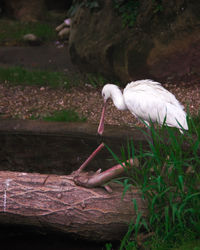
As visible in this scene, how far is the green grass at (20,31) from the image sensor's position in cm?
829

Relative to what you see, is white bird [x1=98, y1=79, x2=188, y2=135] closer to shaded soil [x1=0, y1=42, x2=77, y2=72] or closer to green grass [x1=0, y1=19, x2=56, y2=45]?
shaded soil [x1=0, y1=42, x2=77, y2=72]

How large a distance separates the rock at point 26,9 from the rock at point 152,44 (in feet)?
14.4

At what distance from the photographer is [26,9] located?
9.77 m

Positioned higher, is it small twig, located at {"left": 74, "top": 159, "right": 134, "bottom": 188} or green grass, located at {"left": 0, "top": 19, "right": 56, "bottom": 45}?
small twig, located at {"left": 74, "top": 159, "right": 134, "bottom": 188}


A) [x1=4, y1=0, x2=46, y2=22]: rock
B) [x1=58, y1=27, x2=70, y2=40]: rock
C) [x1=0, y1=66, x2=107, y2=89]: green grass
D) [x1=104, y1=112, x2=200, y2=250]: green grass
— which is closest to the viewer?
[x1=104, y1=112, x2=200, y2=250]: green grass

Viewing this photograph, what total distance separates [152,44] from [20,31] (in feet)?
13.9

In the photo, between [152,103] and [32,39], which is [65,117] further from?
[32,39]

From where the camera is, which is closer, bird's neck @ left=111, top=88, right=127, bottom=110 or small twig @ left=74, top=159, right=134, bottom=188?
small twig @ left=74, top=159, right=134, bottom=188

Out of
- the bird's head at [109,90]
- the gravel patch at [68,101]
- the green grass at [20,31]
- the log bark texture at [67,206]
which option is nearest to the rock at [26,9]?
the green grass at [20,31]

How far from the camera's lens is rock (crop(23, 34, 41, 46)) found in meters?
8.04

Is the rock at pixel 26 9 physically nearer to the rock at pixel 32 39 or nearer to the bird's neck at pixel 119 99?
the rock at pixel 32 39

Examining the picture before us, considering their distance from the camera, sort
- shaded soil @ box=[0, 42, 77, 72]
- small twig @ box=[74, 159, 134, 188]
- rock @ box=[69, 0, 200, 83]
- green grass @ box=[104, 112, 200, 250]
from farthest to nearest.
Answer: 1. shaded soil @ box=[0, 42, 77, 72]
2. rock @ box=[69, 0, 200, 83]
3. small twig @ box=[74, 159, 134, 188]
4. green grass @ box=[104, 112, 200, 250]

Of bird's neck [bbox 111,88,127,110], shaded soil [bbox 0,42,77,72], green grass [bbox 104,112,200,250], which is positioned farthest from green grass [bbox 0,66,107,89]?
green grass [bbox 104,112,200,250]

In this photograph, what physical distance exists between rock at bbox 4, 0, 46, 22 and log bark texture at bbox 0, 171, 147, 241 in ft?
24.7
